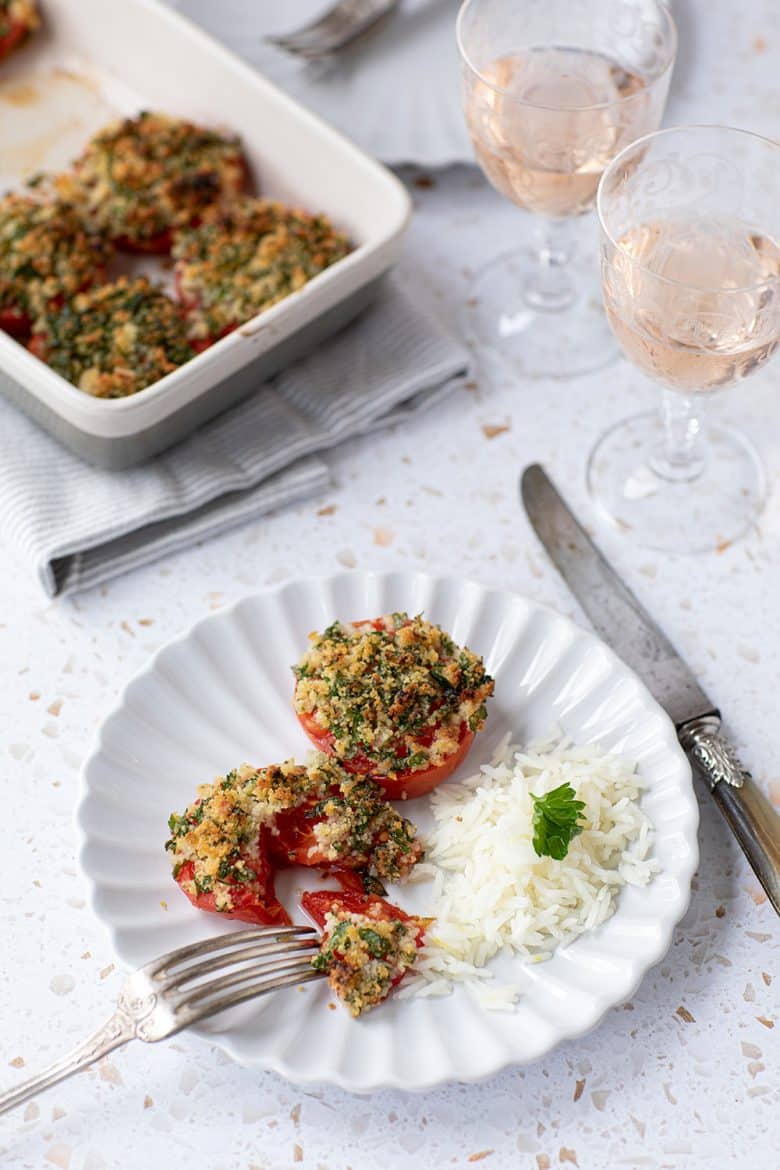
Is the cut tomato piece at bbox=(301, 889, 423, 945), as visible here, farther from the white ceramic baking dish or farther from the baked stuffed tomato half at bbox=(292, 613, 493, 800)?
the white ceramic baking dish

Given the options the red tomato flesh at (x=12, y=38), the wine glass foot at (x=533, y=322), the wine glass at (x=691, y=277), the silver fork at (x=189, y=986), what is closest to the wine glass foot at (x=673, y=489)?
the wine glass at (x=691, y=277)

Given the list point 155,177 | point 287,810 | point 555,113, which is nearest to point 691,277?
point 555,113

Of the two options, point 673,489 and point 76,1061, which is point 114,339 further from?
point 76,1061

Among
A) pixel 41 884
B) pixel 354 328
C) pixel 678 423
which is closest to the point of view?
pixel 41 884

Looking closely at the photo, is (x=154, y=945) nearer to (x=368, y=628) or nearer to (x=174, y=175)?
(x=368, y=628)

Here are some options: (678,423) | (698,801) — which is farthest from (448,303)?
(698,801)

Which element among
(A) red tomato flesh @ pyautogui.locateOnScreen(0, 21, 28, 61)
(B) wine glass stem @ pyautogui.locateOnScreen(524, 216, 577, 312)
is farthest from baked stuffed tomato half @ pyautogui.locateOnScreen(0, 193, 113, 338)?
(B) wine glass stem @ pyautogui.locateOnScreen(524, 216, 577, 312)

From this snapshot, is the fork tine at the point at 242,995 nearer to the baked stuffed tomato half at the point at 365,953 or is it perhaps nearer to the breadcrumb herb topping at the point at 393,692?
the baked stuffed tomato half at the point at 365,953
